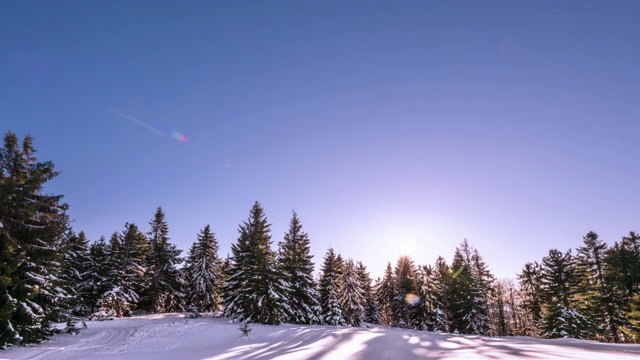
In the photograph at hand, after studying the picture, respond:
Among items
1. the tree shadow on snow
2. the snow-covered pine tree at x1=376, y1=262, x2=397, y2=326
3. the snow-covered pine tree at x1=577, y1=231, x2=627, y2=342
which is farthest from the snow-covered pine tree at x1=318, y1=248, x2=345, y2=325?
the snow-covered pine tree at x1=577, y1=231, x2=627, y2=342

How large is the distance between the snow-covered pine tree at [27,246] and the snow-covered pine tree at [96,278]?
2186cm

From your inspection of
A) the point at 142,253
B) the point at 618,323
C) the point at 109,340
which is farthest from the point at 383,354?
the point at 142,253

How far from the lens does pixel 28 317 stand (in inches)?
638

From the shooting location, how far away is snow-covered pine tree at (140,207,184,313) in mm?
38969

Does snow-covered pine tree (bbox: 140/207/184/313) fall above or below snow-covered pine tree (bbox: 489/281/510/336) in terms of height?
above

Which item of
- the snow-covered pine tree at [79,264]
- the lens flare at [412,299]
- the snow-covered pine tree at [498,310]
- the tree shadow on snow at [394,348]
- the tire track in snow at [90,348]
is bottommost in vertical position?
the snow-covered pine tree at [498,310]

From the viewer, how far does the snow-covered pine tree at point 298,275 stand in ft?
103

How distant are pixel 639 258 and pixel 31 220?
48966mm

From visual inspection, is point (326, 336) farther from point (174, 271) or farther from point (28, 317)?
point (174, 271)

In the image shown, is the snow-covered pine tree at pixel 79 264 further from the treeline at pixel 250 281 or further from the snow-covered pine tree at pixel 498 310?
the snow-covered pine tree at pixel 498 310

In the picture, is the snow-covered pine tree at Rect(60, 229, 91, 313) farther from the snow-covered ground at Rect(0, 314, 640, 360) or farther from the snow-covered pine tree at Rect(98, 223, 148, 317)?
the snow-covered ground at Rect(0, 314, 640, 360)

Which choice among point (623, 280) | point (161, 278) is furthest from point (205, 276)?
point (623, 280)

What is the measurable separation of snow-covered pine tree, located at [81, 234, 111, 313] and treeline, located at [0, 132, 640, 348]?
175 mm

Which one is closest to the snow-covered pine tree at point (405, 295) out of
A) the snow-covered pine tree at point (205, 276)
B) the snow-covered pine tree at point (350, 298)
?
the snow-covered pine tree at point (350, 298)
